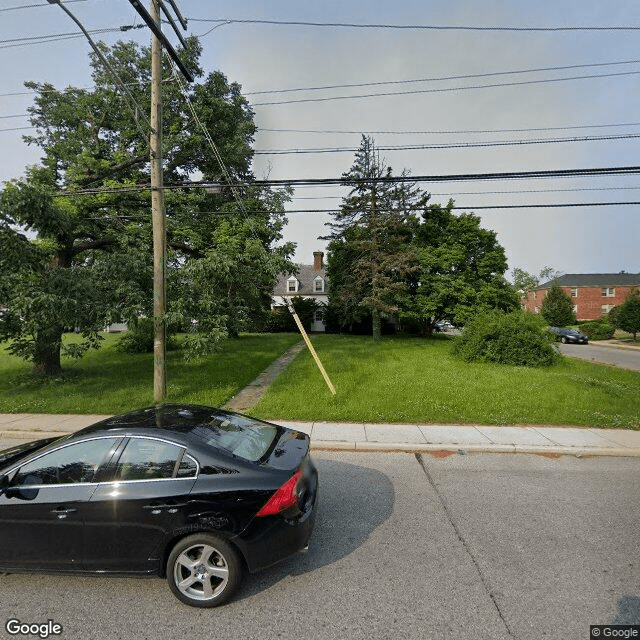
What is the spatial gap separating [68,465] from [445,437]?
6063 millimetres

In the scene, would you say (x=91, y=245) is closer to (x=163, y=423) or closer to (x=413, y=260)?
(x=163, y=423)

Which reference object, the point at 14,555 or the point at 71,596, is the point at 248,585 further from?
→ the point at 14,555

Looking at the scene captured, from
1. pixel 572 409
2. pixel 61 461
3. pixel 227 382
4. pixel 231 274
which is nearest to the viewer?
pixel 61 461

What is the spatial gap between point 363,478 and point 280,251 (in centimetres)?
1039

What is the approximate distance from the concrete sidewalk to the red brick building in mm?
55681

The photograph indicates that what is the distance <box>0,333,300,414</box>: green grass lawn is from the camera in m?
9.01

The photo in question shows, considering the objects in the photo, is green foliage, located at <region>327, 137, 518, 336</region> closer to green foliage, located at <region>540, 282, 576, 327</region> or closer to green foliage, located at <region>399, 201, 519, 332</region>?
green foliage, located at <region>399, 201, 519, 332</region>

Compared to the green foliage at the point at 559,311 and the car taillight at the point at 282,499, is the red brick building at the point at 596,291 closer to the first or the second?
the green foliage at the point at 559,311

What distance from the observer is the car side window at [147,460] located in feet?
9.89

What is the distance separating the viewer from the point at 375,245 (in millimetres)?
24344

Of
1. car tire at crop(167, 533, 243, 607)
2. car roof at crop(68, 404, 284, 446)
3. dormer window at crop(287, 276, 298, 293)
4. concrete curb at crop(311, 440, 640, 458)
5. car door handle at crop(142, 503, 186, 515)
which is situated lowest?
concrete curb at crop(311, 440, 640, 458)

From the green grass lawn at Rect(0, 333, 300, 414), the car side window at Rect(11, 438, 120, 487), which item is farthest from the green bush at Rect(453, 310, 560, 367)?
the car side window at Rect(11, 438, 120, 487)

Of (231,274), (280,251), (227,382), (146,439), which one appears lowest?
(227,382)

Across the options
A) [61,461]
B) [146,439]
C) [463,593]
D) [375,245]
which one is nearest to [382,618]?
[463,593]
